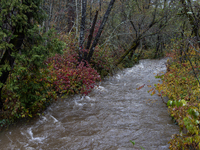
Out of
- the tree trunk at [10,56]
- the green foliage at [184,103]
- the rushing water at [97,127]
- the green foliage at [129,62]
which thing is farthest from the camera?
the green foliage at [129,62]

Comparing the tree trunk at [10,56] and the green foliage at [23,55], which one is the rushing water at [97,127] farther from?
the tree trunk at [10,56]

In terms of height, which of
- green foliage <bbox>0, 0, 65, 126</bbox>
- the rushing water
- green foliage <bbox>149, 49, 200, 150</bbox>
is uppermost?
green foliage <bbox>0, 0, 65, 126</bbox>

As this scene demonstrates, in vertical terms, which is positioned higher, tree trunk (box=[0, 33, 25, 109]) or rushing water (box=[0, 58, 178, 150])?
tree trunk (box=[0, 33, 25, 109])

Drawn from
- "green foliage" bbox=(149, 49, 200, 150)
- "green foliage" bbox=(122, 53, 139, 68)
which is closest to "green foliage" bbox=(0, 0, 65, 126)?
"green foliage" bbox=(149, 49, 200, 150)

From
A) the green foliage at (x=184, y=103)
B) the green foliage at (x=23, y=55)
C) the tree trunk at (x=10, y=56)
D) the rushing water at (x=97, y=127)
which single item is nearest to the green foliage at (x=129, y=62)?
the green foliage at (x=184, y=103)

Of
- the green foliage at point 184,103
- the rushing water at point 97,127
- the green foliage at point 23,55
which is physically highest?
the green foliage at point 23,55

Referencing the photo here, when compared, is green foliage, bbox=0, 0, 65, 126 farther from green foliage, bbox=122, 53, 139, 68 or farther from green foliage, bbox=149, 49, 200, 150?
green foliage, bbox=122, 53, 139, 68

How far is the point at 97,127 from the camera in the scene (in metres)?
5.55

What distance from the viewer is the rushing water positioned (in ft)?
15.1

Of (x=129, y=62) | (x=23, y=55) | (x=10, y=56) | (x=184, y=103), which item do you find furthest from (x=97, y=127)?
(x=129, y=62)

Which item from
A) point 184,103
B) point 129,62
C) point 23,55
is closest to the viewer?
point 184,103

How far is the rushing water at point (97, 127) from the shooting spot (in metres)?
4.61

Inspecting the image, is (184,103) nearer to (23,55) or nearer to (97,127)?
(97,127)

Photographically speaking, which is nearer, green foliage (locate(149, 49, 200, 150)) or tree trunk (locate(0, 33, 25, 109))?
green foliage (locate(149, 49, 200, 150))
